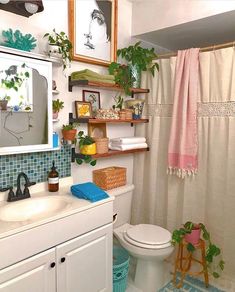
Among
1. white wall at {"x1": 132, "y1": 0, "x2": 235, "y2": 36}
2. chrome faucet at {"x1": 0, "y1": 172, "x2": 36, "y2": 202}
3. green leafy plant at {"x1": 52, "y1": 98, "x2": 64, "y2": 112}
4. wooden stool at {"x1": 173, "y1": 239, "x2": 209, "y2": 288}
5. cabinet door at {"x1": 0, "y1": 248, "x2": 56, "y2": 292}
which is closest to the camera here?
cabinet door at {"x1": 0, "y1": 248, "x2": 56, "y2": 292}

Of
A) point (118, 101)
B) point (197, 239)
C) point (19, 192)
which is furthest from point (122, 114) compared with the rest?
point (197, 239)

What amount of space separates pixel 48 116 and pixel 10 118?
0.25 meters

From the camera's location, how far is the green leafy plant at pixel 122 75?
2146 millimetres

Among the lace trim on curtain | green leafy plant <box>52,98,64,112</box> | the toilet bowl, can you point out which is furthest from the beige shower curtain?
green leafy plant <box>52,98,64,112</box>

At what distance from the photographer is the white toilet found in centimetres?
189

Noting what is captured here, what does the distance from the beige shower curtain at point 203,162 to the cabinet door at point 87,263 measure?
834 millimetres

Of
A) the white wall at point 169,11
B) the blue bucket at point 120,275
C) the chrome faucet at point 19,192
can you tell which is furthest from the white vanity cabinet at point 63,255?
the white wall at point 169,11

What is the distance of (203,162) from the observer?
218 centimetres

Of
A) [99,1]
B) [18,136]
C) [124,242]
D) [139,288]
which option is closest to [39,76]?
[18,136]

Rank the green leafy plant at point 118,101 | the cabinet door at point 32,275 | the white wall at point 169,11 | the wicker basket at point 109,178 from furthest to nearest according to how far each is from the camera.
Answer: the green leafy plant at point 118,101 → the wicker basket at point 109,178 → the white wall at point 169,11 → the cabinet door at point 32,275

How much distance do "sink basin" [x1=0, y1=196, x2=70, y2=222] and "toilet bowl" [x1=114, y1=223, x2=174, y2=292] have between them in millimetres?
652

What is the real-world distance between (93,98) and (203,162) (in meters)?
1.10

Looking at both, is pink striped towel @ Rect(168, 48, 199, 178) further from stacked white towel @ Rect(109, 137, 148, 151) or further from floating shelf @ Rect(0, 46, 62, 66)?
floating shelf @ Rect(0, 46, 62, 66)

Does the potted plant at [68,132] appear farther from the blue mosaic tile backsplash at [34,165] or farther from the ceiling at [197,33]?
the ceiling at [197,33]
